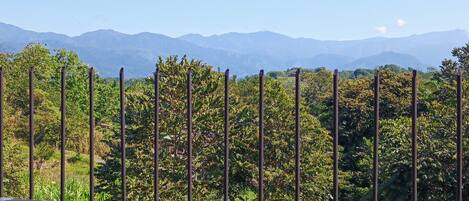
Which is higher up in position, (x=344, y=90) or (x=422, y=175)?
(x=344, y=90)

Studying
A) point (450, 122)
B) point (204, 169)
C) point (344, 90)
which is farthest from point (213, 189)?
point (344, 90)

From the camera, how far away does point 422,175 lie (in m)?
Result: 8.98

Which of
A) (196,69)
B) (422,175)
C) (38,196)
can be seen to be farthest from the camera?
(196,69)

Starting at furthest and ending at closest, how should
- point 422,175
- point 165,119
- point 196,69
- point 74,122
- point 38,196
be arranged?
point 74,122 < point 196,69 < point 165,119 < point 422,175 < point 38,196

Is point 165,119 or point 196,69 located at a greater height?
point 196,69

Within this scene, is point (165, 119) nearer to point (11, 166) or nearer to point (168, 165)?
point (168, 165)

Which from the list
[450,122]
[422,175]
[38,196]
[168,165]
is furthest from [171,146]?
[450,122]

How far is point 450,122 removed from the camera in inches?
443

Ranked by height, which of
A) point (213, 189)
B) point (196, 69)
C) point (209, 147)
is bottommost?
point (213, 189)

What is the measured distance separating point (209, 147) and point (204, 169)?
43cm

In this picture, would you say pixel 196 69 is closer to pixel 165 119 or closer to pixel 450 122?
pixel 165 119

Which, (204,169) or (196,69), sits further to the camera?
(196,69)

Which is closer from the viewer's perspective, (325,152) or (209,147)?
(209,147)

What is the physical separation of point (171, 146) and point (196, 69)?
1764 mm
